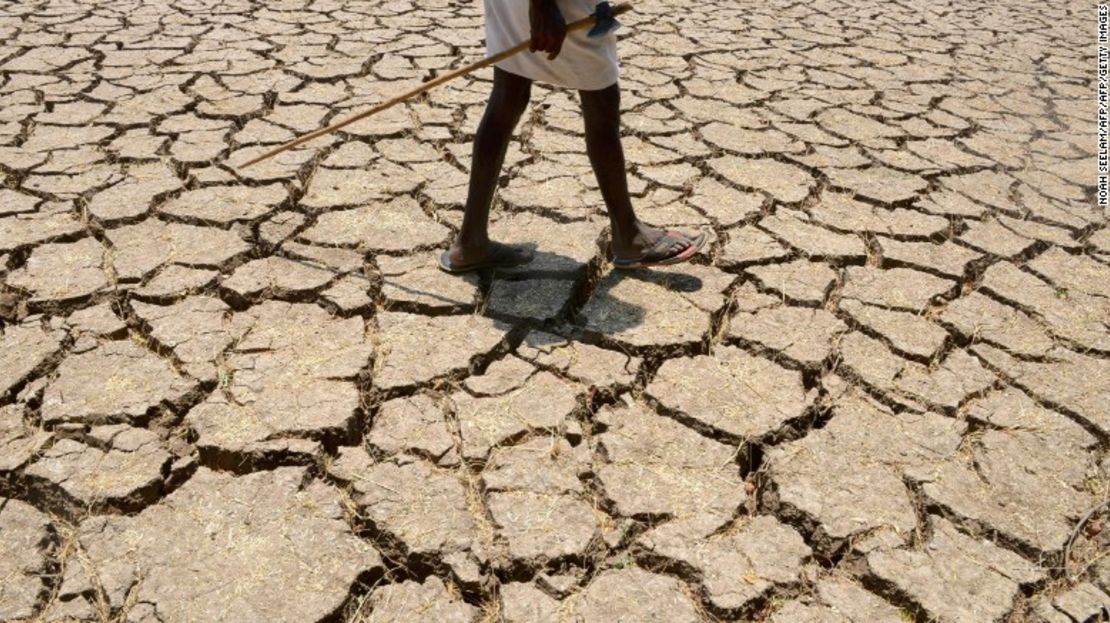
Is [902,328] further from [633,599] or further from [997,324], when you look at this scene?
[633,599]

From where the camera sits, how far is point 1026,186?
121 inches

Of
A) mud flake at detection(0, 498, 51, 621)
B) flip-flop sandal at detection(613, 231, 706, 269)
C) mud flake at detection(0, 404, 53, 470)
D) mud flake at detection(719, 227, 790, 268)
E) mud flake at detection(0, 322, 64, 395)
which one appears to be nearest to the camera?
mud flake at detection(0, 498, 51, 621)

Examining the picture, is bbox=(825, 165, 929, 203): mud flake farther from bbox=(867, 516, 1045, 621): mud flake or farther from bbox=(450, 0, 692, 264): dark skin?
bbox=(867, 516, 1045, 621): mud flake

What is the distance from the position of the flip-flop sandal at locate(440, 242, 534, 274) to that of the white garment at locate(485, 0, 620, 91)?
1.53ft

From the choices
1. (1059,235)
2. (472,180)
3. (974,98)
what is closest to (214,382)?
(472,180)

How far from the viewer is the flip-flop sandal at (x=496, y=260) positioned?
7.63 ft

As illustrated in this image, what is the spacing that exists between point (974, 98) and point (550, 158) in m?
2.08

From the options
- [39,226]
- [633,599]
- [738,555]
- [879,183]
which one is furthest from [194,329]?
[879,183]

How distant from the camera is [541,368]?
201cm

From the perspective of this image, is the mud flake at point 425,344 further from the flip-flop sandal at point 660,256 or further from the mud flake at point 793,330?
the mud flake at point 793,330

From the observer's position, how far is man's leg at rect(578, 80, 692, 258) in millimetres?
2113

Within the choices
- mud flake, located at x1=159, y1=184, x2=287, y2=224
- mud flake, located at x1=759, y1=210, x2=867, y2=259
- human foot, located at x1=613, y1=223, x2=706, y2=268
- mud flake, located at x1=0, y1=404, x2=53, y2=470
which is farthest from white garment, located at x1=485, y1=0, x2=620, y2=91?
mud flake, located at x1=0, y1=404, x2=53, y2=470

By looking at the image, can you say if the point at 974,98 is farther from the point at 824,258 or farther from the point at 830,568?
the point at 830,568

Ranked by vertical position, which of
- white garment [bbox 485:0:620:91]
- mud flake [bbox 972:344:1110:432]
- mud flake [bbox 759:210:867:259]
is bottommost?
mud flake [bbox 759:210:867:259]
